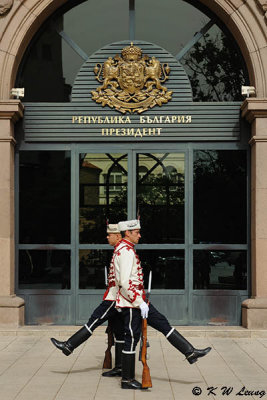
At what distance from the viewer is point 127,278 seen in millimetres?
7551

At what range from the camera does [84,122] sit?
11.7m

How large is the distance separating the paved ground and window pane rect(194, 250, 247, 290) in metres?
0.94

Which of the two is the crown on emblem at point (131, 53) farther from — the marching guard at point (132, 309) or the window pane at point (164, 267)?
the marching guard at point (132, 309)

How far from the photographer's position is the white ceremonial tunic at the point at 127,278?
24.8 ft

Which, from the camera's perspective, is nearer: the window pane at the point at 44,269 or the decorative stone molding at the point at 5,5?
the decorative stone molding at the point at 5,5

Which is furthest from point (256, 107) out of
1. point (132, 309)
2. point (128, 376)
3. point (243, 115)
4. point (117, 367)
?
point (128, 376)

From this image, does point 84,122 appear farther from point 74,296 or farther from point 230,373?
point 230,373

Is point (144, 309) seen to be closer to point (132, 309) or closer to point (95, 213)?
point (132, 309)

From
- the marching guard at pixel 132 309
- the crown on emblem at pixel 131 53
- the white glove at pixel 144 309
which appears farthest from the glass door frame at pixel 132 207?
the white glove at pixel 144 309

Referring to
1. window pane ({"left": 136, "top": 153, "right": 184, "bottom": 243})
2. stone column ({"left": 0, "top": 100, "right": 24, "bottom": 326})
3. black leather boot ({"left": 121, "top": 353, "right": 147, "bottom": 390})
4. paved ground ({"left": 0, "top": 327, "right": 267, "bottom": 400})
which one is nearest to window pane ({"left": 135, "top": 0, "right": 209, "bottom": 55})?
window pane ({"left": 136, "top": 153, "right": 184, "bottom": 243})

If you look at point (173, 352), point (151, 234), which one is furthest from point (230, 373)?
point (151, 234)

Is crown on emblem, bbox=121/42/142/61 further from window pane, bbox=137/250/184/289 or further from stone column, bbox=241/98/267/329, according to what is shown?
window pane, bbox=137/250/184/289

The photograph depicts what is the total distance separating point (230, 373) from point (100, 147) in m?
4.86

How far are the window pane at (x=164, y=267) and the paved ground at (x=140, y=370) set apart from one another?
3.14ft
